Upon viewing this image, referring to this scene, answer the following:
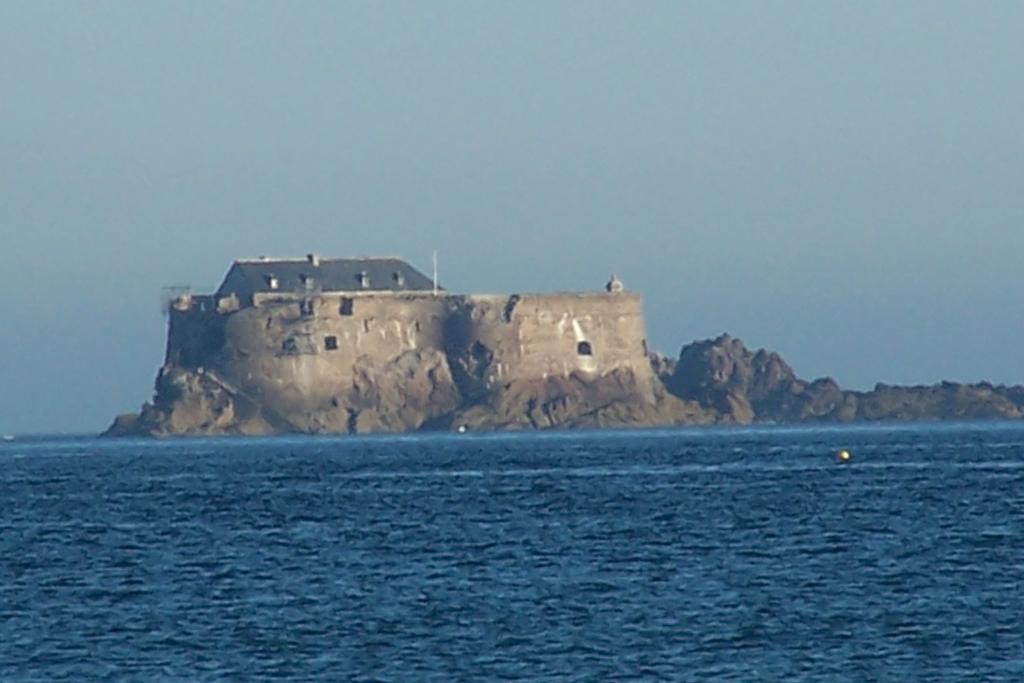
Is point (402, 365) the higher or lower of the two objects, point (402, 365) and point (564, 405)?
the higher

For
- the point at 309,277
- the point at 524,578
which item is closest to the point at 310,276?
the point at 309,277

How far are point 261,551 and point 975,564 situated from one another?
1043 cm

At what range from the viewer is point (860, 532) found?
39.0 m

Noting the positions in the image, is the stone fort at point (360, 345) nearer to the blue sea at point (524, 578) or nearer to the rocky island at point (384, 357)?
the rocky island at point (384, 357)

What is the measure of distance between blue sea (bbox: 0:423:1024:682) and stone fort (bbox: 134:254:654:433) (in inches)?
2067

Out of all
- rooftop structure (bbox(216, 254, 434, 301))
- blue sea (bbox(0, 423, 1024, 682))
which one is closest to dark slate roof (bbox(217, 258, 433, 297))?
rooftop structure (bbox(216, 254, 434, 301))

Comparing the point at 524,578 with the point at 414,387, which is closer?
the point at 524,578

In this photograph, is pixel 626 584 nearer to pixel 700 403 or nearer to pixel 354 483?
pixel 354 483

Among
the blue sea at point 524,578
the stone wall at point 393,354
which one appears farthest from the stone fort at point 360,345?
the blue sea at point 524,578

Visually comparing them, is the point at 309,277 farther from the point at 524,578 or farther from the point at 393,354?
the point at 524,578

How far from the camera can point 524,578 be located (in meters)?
32.0

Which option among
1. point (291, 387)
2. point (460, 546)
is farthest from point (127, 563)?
point (291, 387)

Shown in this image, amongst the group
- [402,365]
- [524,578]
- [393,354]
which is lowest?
[524,578]

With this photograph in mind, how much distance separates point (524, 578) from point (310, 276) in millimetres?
85930
